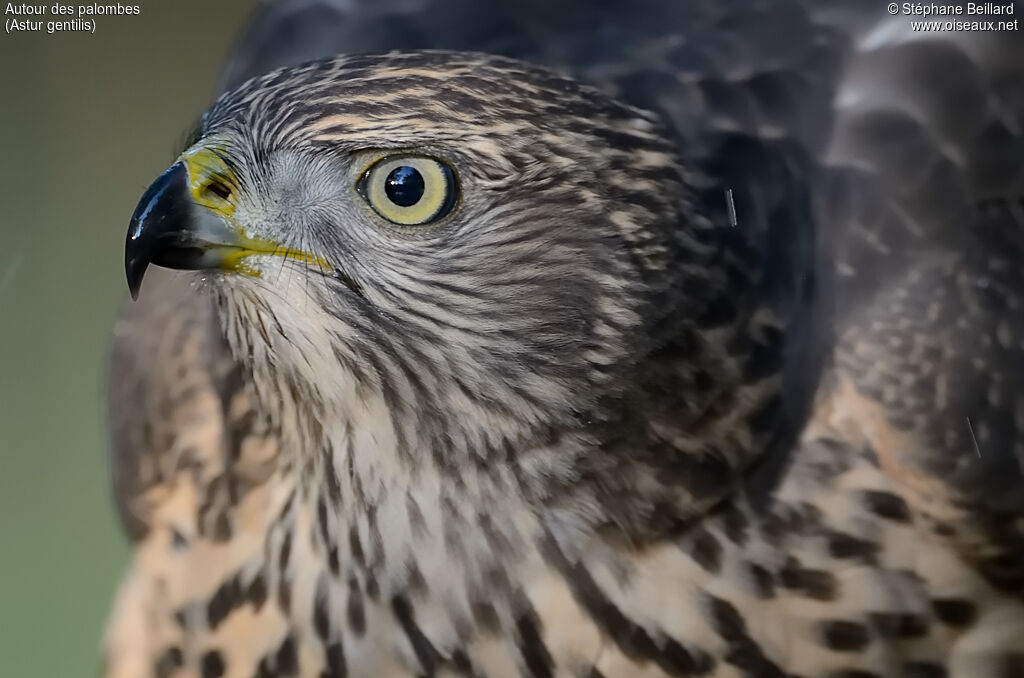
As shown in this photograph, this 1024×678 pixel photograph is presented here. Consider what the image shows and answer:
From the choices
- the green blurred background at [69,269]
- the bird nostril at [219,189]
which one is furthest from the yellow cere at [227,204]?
the green blurred background at [69,269]

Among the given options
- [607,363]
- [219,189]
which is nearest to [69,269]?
[219,189]

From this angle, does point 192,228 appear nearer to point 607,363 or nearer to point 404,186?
point 404,186

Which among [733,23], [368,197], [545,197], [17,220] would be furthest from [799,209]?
[17,220]

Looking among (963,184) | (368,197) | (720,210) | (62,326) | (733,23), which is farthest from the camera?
(62,326)

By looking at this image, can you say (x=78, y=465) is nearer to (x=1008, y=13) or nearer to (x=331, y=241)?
(x=331, y=241)

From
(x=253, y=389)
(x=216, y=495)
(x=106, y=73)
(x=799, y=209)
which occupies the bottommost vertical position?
(x=216, y=495)

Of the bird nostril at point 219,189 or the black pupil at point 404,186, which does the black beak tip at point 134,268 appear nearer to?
the bird nostril at point 219,189

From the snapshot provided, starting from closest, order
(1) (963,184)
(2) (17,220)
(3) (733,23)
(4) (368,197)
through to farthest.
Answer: (4) (368,197)
(1) (963,184)
(3) (733,23)
(2) (17,220)

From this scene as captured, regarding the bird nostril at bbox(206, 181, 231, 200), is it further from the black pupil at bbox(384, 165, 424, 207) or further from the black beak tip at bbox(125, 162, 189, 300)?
the black pupil at bbox(384, 165, 424, 207)

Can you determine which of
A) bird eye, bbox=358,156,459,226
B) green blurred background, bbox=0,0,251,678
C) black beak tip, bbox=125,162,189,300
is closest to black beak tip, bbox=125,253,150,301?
black beak tip, bbox=125,162,189,300
